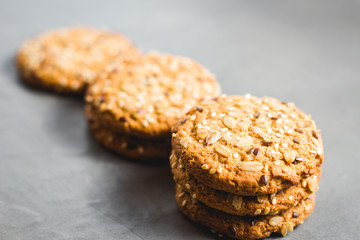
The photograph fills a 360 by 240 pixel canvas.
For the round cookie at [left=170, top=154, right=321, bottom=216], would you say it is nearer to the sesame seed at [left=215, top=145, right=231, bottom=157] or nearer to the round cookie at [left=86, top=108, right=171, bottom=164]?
the sesame seed at [left=215, top=145, right=231, bottom=157]

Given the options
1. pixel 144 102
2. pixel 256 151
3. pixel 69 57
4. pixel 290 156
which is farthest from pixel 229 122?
pixel 69 57

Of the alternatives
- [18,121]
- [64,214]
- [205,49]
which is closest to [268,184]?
[64,214]

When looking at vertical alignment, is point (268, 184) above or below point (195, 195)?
above

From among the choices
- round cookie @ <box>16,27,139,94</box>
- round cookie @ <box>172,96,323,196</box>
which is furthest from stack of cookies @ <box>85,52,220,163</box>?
round cookie @ <box>16,27,139,94</box>

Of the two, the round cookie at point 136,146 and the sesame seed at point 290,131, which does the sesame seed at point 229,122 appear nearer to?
the sesame seed at point 290,131

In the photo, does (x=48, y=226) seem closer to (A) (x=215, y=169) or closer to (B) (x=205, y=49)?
(A) (x=215, y=169)

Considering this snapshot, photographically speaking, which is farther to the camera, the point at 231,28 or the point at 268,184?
the point at 231,28

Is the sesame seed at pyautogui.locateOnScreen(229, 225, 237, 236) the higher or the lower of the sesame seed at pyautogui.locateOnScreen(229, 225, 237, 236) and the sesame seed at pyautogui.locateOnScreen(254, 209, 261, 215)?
the lower
